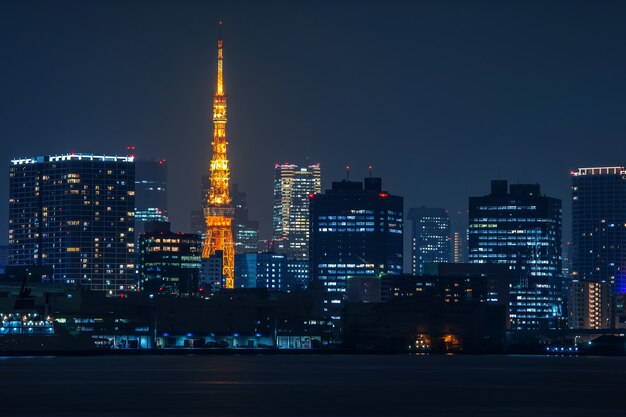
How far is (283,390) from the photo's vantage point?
165 metres

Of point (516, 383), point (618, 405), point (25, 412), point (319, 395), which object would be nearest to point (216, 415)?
point (25, 412)

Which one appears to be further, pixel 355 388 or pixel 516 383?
pixel 516 383

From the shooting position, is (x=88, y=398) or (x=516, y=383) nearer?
(x=88, y=398)

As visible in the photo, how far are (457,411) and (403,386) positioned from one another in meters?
36.6

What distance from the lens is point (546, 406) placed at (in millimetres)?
142500

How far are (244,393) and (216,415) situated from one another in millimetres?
29310

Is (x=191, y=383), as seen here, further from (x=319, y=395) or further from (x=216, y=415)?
(x=216, y=415)

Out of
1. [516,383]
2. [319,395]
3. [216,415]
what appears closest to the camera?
[216,415]

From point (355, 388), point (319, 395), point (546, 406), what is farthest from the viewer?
point (355, 388)

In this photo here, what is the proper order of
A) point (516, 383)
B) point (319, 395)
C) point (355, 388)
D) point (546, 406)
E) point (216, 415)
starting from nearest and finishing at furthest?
point (216, 415) → point (546, 406) → point (319, 395) → point (355, 388) → point (516, 383)

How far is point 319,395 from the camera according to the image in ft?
511

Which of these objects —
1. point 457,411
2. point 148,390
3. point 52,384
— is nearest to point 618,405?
point 457,411

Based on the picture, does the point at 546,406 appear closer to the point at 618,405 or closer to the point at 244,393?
the point at 618,405

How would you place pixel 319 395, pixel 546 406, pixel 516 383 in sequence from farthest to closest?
pixel 516 383 < pixel 319 395 < pixel 546 406
